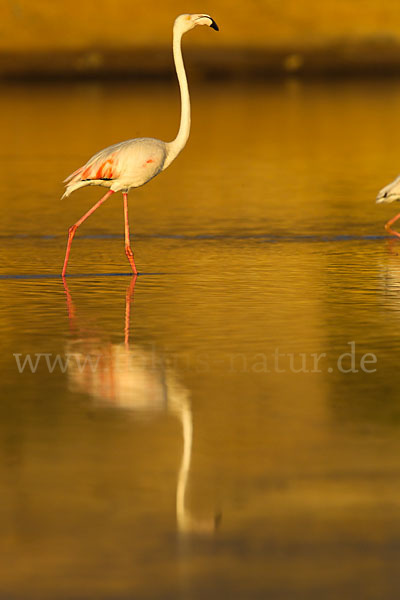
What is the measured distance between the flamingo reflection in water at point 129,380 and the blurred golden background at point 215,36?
6440 centimetres

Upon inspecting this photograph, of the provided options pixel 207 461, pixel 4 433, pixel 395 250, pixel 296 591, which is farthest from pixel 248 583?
pixel 395 250

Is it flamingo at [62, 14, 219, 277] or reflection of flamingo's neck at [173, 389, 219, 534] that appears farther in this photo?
flamingo at [62, 14, 219, 277]

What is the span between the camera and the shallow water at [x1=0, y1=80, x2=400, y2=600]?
5590 mm

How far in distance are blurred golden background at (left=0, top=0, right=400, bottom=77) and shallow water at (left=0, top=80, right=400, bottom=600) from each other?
5571 cm

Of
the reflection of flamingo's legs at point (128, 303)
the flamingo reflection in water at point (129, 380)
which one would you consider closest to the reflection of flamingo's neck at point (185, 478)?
the flamingo reflection in water at point (129, 380)

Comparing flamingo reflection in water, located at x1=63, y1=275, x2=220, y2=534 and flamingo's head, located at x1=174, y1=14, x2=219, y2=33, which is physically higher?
flamingo's head, located at x1=174, y1=14, x2=219, y2=33

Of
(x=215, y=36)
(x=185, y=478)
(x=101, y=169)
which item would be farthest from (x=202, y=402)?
(x=215, y=36)

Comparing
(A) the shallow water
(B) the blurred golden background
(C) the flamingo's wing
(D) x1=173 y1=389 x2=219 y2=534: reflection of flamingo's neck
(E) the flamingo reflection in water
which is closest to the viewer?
(A) the shallow water

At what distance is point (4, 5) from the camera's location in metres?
84.6

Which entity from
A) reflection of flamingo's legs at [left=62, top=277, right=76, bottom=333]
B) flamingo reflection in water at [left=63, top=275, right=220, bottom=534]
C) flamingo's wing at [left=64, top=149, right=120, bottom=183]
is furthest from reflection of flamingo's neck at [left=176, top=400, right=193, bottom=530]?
flamingo's wing at [left=64, top=149, right=120, bottom=183]

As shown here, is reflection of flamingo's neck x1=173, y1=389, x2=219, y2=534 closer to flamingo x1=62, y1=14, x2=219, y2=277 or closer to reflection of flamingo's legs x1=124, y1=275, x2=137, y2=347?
reflection of flamingo's legs x1=124, y1=275, x2=137, y2=347

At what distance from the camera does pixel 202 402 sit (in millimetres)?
8188

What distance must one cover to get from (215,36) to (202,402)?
75131 millimetres

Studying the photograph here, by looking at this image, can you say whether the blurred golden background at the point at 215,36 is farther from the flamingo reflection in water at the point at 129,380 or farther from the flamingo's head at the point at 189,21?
the flamingo reflection in water at the point at 129,380
